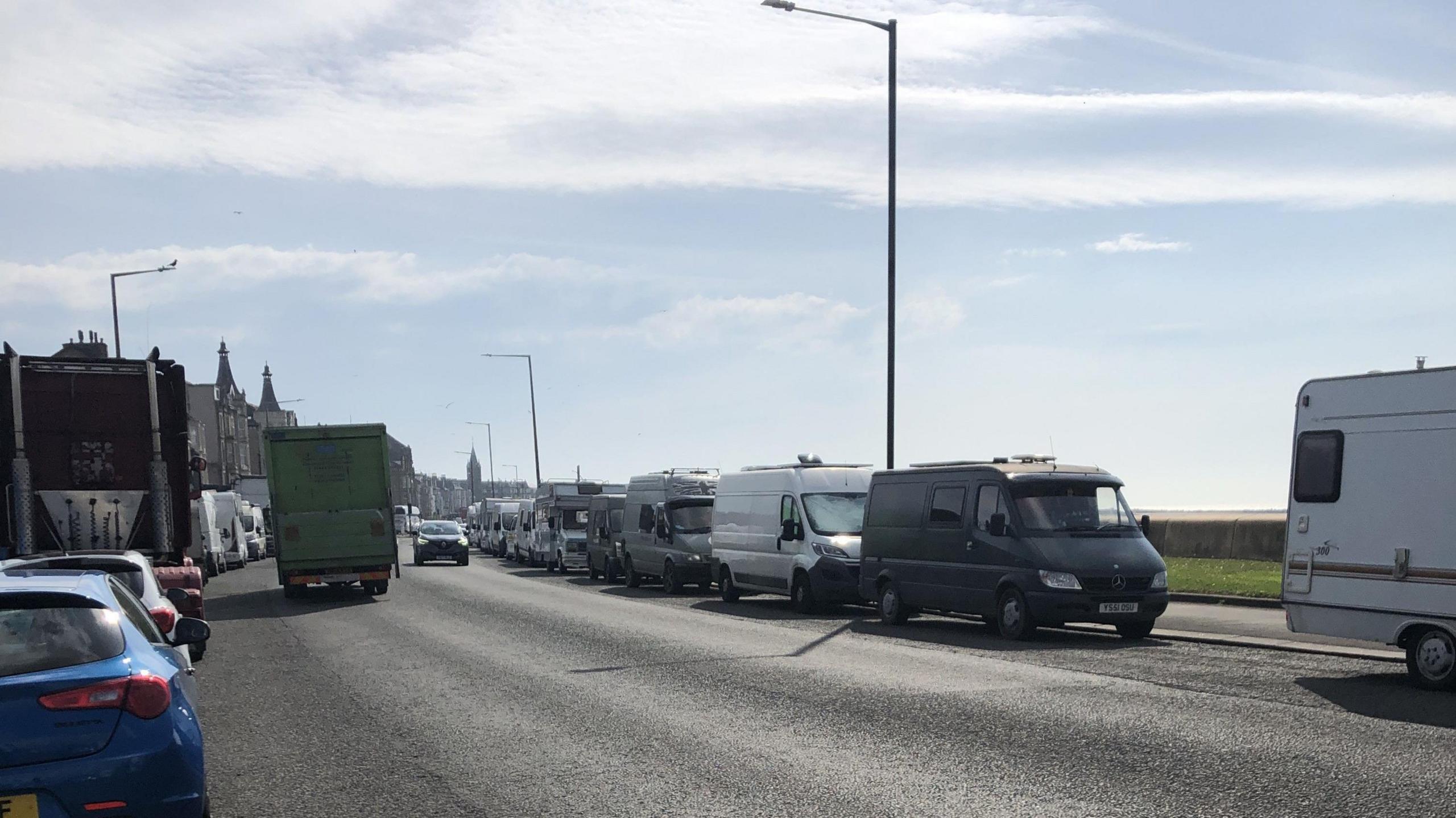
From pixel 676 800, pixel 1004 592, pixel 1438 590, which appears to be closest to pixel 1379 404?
pixel 1438 590

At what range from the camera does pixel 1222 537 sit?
34.9 meters

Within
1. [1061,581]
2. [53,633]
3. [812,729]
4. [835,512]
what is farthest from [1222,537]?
[53,633]

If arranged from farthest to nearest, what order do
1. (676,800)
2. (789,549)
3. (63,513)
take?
(789,549), (63,513), (676,800)

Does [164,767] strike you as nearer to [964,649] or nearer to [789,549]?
[964,649]

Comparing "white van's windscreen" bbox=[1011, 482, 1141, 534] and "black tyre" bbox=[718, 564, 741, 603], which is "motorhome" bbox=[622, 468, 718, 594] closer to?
"black tyre" bbox=[718, 564, 741, 603]

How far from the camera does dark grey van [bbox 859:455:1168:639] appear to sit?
1702cm

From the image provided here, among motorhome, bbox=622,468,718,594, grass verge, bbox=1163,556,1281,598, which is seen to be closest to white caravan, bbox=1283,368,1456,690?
grass verge, bbox=1163,556,1281,598

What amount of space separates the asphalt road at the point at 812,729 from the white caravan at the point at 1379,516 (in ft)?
1.88

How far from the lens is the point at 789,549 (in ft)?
78.3

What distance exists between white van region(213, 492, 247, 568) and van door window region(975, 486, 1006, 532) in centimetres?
3432

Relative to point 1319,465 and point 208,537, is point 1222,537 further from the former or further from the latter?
point 208,537

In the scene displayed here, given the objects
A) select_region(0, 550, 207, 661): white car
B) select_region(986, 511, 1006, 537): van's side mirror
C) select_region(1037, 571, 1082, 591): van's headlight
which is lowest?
select_region(1037, 571, 1082, 591): van's headlight

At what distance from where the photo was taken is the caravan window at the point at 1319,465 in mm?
13070

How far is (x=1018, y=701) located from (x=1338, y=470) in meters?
4.18
